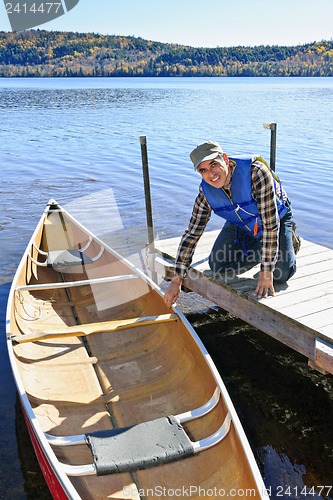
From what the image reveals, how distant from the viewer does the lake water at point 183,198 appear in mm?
5332

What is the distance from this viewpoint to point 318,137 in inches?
972

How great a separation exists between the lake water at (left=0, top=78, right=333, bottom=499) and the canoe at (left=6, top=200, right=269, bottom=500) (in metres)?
0.72

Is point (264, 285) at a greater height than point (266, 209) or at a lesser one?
lesser

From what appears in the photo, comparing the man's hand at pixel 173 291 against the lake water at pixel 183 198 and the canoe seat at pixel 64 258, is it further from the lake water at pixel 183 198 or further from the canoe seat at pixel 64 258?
the canoe seat at pixel 64 258

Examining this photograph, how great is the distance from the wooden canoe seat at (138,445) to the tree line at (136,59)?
11332 cm

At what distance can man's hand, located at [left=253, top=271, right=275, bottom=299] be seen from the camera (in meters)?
5.47

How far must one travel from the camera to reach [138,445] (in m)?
4.26

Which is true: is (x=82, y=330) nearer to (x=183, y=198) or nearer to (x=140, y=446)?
(x=140, y=446)

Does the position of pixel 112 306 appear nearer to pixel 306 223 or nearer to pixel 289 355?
pixel 289 355

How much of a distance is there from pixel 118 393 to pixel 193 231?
2.00m

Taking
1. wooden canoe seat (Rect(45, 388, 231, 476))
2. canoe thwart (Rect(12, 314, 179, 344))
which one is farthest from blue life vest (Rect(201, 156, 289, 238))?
wooden canoe seat (Rect(45, 388, 231, 476))

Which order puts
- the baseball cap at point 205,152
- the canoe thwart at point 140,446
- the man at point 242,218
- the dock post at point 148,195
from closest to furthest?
the canoe thwart at point 140,446 → the baseball cap at point 205,152 → the man at point 242,218 → the dock post at point 148,195

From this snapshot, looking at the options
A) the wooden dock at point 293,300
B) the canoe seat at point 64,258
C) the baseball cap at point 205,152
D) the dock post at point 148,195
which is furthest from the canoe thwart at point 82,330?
the canoe seat at point 64,258

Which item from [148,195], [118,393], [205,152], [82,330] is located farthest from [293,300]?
[148,195]
